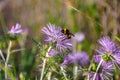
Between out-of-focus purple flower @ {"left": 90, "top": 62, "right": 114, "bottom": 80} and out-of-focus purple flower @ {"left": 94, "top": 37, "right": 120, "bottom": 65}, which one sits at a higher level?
out-of-focus purple flower @ {"left": 94, "top": 37, "right": 120, "bottom": 65}

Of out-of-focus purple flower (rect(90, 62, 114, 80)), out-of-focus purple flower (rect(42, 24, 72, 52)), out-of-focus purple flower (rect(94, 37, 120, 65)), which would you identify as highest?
out-of-focus purple flower (rect(42, 24, 72, 52))

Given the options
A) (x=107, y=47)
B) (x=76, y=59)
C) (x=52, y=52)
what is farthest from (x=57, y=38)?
(x=76, y=59)

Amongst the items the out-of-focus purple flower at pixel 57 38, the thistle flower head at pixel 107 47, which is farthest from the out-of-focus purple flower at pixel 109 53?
the out-of-focus purple flower at pixel 57 38

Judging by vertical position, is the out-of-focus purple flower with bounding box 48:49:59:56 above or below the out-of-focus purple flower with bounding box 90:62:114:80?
above

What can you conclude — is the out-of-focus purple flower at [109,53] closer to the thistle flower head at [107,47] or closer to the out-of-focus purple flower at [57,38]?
the thistle flower head at [107,47]

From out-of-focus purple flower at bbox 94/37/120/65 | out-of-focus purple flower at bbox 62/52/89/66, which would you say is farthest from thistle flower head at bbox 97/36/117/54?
out-of-focus purple flower at bbox 62/52/89/66

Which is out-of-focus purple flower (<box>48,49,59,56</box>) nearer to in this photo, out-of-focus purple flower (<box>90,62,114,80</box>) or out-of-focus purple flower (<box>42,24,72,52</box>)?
out-of-focus purple flower (<box>42,24,72,52</box>)

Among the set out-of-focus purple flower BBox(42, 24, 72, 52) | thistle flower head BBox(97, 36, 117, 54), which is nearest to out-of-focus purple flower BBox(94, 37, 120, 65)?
thistle flower head BBox(97, 36, 117, 54)

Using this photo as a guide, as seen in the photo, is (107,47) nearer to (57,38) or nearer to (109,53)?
(109,53)

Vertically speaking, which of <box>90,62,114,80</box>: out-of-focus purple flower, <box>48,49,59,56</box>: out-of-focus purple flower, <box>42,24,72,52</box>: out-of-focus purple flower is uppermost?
<box>42,24,72,52</box>: out-of-focus purple flower
